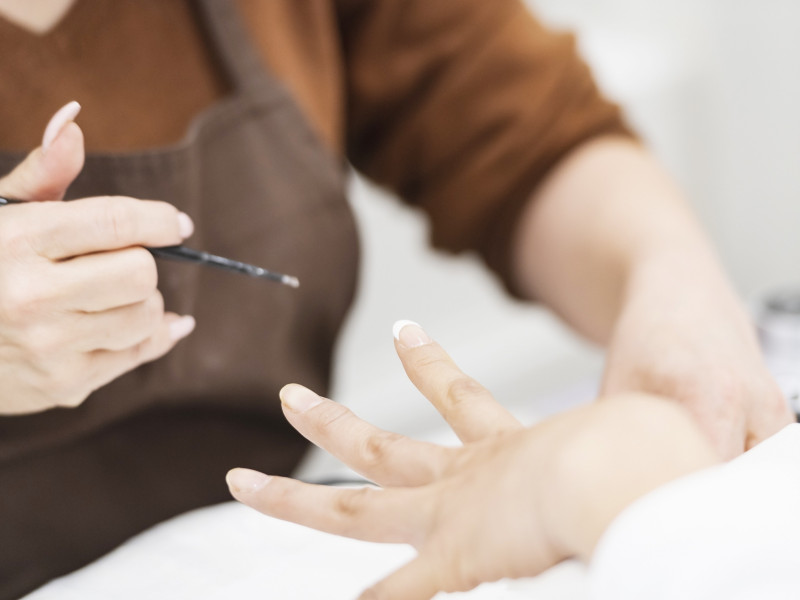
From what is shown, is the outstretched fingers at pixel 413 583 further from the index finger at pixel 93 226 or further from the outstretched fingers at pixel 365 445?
the index finger at pixel 93 226

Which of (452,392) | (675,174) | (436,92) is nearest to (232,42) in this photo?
(436,92)

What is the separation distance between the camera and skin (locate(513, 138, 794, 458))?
33 cm

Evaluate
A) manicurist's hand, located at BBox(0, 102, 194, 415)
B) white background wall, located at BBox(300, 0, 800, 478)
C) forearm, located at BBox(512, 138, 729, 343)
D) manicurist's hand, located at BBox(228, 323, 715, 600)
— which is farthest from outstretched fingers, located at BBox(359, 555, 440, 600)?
white background wall, located at BBox(300, 0, 800, 478)

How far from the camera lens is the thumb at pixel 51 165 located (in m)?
0.27

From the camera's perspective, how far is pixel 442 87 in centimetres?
53

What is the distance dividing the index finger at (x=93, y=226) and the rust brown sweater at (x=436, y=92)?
0.16 m

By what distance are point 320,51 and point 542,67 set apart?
0.14m

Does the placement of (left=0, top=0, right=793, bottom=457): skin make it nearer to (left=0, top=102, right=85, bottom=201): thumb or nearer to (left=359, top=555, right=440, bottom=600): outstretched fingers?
(left=0, top=102, right=85, bottom=201): thumb

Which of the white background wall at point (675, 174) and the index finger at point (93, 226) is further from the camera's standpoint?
the white background wall at point (675, 174)

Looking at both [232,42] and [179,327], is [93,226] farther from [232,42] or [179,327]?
[232,42]

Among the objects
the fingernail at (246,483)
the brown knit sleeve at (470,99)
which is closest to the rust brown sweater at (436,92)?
the brown knit sleeve at (470,99)

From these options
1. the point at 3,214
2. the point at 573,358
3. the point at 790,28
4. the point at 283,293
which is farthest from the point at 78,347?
the point at 790,28

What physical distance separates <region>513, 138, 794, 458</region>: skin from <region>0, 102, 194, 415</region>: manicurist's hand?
214 millimetres

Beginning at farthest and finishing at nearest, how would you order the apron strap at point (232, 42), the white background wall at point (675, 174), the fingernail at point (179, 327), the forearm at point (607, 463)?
the white background wall at point (675, 174) < the apron strap at point (232, 42) < the fingernail at point (179, 327) < the forearm at point (607, 463)
